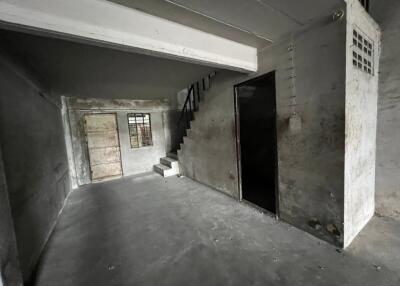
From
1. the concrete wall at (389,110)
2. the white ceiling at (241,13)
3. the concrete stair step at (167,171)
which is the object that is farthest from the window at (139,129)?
the concrete wall at (389,110)

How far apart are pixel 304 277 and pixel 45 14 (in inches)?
116

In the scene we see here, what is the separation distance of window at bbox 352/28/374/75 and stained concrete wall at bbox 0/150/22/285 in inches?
133

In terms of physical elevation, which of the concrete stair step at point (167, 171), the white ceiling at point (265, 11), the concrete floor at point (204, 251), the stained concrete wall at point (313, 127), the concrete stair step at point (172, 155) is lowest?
the concrete floor at point (204, 251)

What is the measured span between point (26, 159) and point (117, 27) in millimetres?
1876

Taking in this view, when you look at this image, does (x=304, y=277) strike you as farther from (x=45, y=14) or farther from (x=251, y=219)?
(x=45, y=14)

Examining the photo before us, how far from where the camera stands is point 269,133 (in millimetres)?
4277

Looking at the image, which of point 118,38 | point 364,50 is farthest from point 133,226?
point 364,50

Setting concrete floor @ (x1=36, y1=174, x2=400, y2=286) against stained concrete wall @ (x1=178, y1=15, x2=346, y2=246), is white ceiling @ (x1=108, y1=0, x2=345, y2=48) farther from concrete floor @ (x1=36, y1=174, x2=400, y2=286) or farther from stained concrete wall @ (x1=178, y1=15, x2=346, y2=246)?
concrete floor @ (x1=36, y1=174, x2=400, y2=286)

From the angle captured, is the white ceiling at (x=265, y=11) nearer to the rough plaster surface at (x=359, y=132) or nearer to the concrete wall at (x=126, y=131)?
the rough plaster surface at (x=359, y=132)

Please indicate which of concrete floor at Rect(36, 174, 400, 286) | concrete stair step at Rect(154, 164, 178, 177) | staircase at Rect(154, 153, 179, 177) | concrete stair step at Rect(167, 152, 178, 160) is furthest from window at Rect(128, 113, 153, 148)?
concrete floor at Rect(36, 174, 400, 286)

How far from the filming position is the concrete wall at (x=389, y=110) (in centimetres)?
214

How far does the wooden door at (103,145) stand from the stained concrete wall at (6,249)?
4.01m

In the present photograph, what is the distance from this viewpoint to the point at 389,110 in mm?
2236

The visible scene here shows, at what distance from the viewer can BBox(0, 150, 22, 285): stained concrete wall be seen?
1.21 meters
